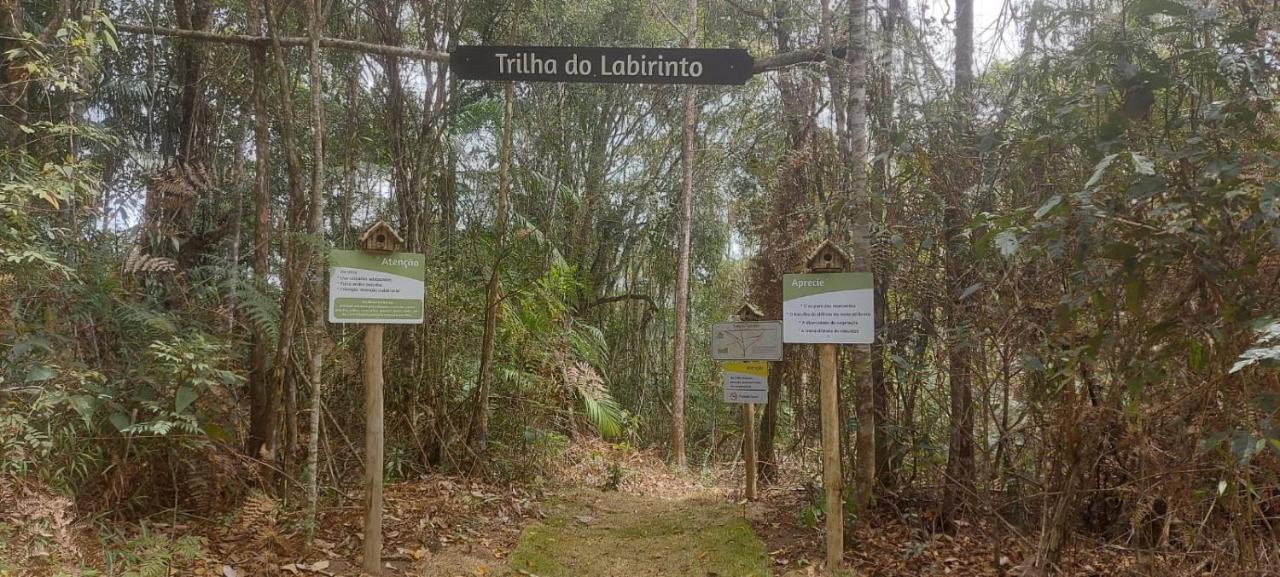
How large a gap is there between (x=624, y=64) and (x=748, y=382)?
12.3 feet

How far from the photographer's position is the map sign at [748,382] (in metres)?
7.18

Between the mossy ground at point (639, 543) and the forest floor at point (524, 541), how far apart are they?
0.01 m

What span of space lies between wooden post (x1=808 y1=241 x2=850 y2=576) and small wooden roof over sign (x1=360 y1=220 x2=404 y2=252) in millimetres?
2650

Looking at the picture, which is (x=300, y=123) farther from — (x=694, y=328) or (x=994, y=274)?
(x=694, y=328)

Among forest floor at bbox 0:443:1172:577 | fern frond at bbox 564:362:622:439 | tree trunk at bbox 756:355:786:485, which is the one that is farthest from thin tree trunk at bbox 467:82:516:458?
tree trunk at bbox 756:355:786:485

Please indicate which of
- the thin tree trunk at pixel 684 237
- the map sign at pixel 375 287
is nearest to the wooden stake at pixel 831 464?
the map sign at pixel 375 287

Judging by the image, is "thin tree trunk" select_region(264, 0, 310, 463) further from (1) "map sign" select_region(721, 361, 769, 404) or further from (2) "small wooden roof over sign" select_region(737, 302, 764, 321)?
(2) "small wooden roof over sign" select_region(737, 302, 764, 321)

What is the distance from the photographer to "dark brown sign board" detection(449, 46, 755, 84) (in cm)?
438

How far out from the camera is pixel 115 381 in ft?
15.7


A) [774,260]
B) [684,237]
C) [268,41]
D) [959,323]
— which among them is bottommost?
[959,323]

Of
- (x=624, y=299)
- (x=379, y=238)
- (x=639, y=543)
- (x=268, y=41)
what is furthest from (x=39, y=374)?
(x=624, y=299)

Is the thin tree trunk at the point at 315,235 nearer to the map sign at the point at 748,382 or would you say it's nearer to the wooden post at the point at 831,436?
the wooden post at the point at 831,436

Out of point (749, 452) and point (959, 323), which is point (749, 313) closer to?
point (749, 452)

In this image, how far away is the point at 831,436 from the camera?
4.86 m
